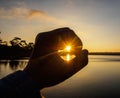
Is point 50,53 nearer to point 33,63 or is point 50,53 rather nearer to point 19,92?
point 33,63

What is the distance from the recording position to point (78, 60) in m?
1.21

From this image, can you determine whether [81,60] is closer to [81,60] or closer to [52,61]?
[81,60]

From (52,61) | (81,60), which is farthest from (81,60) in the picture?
(52,61)

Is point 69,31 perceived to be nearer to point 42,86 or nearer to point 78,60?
point 78,60

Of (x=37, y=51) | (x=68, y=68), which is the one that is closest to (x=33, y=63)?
(x=37, y=51)

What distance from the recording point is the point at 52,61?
1.17 meters

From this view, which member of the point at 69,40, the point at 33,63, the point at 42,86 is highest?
the point at 69,40

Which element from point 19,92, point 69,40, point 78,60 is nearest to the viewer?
point 19,92

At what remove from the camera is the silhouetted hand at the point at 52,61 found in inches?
45.4

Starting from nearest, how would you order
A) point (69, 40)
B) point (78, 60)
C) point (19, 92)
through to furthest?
point (19, 92), point (69, 40), point (78, 60)

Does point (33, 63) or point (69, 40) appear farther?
point (33, 63)

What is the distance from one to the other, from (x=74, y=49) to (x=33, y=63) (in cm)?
23

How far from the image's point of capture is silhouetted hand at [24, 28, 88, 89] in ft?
3.78

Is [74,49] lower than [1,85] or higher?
higher
